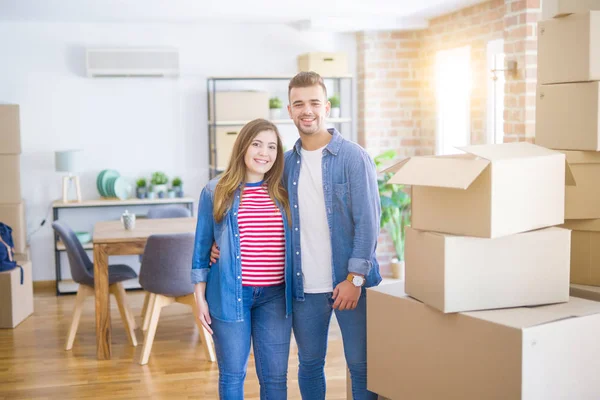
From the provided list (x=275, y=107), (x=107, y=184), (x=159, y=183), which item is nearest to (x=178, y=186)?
(x=159, y=183)

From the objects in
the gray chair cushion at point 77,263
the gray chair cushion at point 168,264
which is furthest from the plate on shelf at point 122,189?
the gray chair cushion at point 168,264

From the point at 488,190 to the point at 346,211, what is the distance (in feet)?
2.34

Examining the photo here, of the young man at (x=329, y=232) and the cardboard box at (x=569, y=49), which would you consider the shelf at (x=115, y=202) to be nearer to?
the young man at (x=329, y=232)

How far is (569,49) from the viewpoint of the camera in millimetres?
2426

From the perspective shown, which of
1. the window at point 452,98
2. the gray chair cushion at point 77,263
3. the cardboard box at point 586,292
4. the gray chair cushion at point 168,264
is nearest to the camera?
the cardboard box at point 586,292

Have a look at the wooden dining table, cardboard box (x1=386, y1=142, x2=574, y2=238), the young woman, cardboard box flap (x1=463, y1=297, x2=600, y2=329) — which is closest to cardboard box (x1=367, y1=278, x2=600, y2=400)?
cardboard box flap (x1=463, y1=297, x2=600, y2=329)

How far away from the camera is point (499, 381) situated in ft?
6.11

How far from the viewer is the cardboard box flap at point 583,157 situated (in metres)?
2.40

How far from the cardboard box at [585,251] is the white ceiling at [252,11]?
3554 mm

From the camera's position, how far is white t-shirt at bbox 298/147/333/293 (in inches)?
100.0

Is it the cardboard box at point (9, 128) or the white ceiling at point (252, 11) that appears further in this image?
the cardboard box at point (9, 128)

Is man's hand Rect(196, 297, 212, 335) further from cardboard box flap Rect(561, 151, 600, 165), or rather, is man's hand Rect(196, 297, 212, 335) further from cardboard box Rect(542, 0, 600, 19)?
cardboard box Rect(542, 0, 600, 19)

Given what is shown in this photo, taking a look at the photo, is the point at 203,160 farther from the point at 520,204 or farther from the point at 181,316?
the point at 520,204

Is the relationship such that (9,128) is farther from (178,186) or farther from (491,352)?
(491,352)
